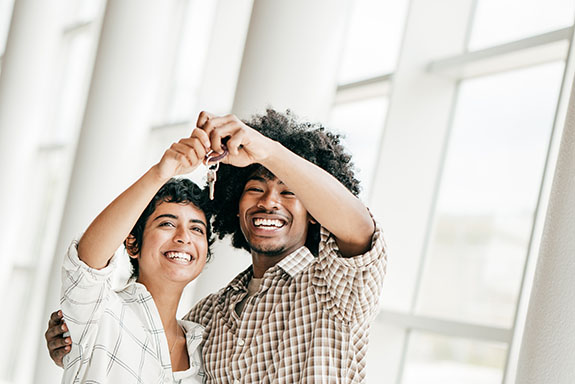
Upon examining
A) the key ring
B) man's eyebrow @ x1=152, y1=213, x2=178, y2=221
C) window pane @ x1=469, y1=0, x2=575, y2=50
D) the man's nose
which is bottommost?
man's eyebrow @ x1=152, y1=213, x2=178, y2=221

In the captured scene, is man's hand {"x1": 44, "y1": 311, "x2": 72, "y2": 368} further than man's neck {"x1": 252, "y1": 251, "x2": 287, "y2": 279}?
No

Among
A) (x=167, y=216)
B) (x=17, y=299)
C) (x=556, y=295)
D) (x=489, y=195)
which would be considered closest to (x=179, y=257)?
(x=167, y=216)

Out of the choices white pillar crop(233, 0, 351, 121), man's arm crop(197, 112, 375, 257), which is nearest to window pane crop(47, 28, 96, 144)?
white pillar crop(233, 0, 351, 121)

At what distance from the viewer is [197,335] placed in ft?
7.02

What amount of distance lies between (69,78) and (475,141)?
4.75 m

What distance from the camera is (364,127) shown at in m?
3.62

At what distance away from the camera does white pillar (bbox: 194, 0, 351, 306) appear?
3035mm

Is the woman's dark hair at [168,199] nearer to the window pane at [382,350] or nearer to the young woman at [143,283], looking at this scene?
the young woman at [143,283]

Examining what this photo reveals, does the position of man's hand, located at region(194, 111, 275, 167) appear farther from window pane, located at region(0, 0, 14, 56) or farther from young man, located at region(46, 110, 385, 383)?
window pane, located at region(0, 0, 14, 56)

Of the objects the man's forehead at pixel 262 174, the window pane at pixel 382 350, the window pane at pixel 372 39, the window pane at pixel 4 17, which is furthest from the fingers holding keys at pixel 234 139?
the window pane at pixel 4 17

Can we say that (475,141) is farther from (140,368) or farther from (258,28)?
(140,368)

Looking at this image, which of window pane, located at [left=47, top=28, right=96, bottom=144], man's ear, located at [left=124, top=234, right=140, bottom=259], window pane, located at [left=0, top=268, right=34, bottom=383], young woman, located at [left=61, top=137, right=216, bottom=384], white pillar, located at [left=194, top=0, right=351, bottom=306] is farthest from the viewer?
window pane, located at [left=47, top=28, right=96, bottom=144]

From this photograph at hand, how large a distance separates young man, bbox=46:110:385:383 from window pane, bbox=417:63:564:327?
2.85 feet

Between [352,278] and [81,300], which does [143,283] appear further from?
[352,278]
